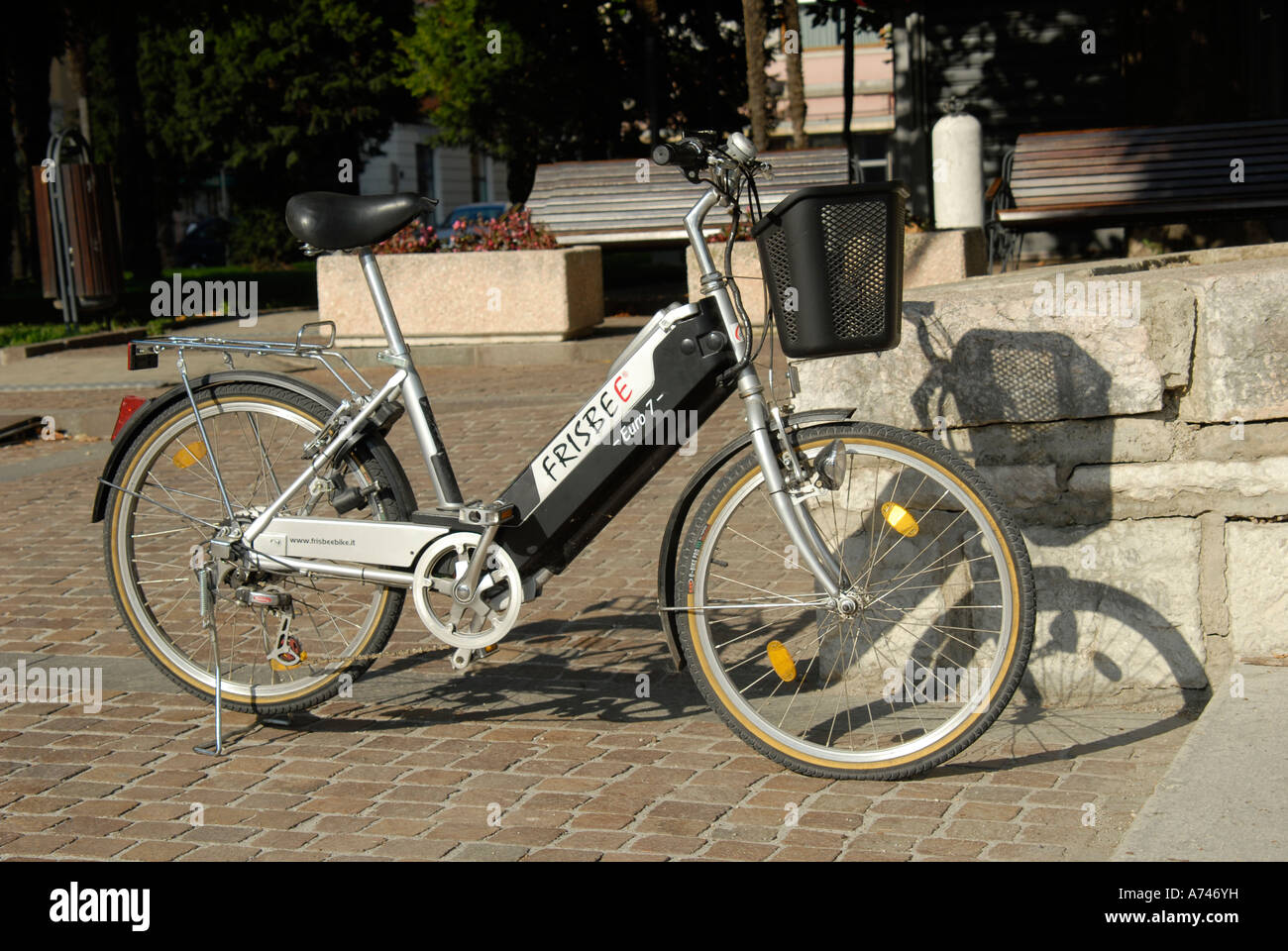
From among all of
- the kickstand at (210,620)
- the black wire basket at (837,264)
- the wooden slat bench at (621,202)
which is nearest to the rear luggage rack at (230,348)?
the kickstand at (210,620)

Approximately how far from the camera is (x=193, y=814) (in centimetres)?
369

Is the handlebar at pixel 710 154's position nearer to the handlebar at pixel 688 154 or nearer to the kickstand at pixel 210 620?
the handlebar at pixel 688 154

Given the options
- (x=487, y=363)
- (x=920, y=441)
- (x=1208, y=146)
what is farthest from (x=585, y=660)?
(x=1208, y=146)

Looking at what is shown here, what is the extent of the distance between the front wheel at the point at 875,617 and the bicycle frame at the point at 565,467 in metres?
0.16

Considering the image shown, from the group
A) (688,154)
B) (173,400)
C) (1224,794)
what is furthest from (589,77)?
(1224,794)

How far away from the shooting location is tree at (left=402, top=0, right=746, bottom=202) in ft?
93.2

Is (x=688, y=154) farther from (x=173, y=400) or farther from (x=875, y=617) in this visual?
(x=173, y=400)

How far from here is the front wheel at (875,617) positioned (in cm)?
365

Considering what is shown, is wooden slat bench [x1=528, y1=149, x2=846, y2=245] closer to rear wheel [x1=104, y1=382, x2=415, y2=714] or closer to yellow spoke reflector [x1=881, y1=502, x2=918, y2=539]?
rear wheel [x1=104, y1=382, x2=415, y2=714]

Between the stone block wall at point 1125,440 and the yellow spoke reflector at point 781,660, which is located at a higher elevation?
the stone block wall at point 1125,440

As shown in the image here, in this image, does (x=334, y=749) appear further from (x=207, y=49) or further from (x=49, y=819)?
(x=207, y=49)

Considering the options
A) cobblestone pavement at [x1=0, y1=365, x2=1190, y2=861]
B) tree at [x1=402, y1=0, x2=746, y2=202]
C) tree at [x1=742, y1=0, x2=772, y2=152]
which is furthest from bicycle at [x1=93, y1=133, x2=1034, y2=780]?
tree at [x1=402, y1=0, x2=746, y2=202]
